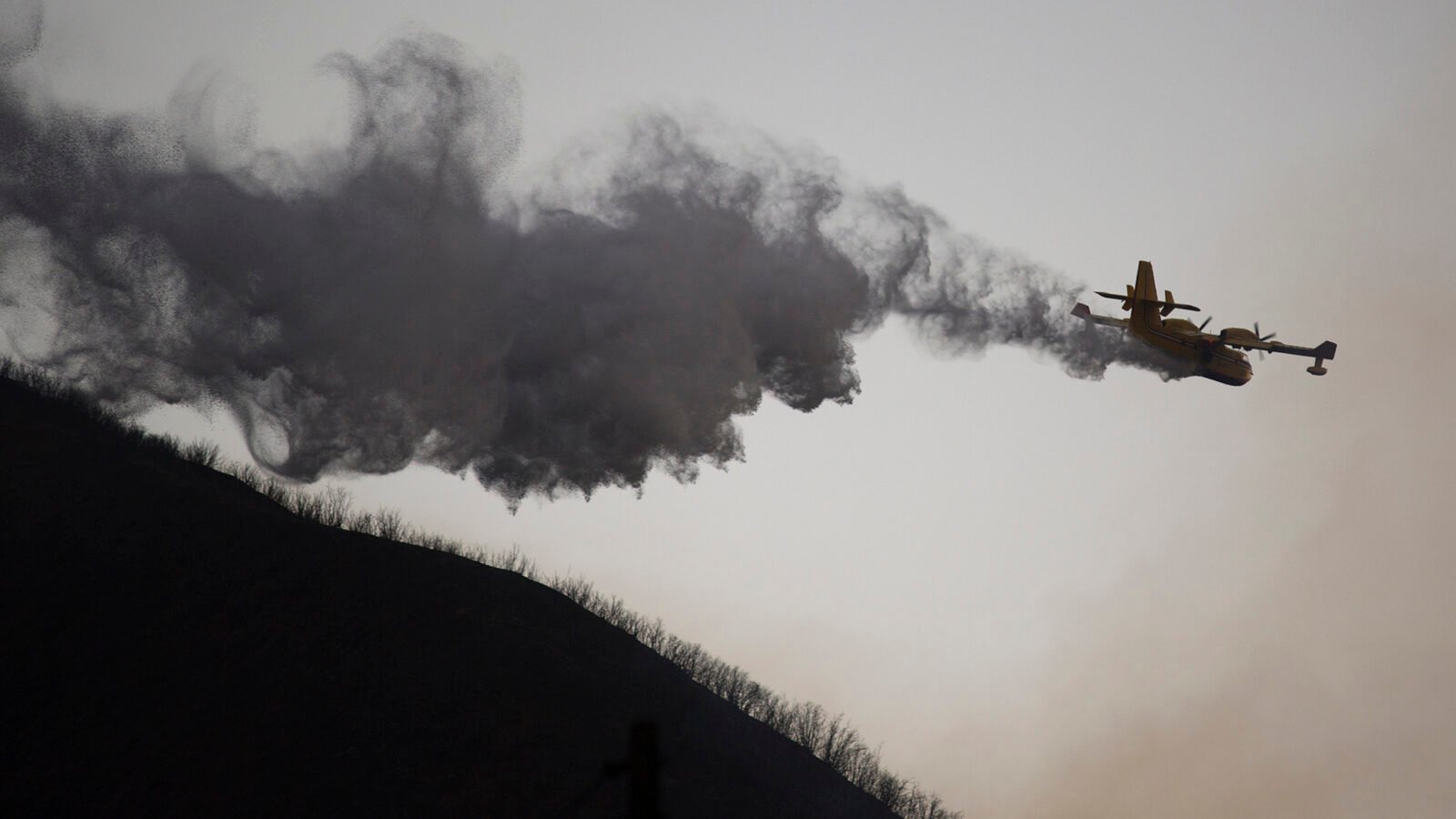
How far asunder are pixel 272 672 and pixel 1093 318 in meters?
43.8

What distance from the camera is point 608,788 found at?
2510 inches

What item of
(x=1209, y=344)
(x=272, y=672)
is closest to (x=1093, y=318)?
(x=1209, y=344)

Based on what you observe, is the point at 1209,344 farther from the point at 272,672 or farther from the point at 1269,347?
the point at 272,672

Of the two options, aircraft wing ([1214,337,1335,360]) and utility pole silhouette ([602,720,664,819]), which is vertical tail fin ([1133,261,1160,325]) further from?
utility pole silhouette ([602,720,664,819])

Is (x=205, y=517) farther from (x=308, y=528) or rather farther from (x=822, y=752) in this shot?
(x=822, y=752)

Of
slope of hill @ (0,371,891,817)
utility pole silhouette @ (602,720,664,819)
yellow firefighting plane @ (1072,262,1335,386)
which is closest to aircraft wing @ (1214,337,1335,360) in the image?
yellow firefighting plane @ (1072,262,1335,386)

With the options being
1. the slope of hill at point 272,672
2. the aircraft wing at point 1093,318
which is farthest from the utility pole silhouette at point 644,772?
the aircraft wing at point 1093,318

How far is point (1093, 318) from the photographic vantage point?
64.8 metres

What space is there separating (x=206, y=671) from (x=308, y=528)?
18972mm

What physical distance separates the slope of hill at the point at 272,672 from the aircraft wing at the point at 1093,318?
29603mm

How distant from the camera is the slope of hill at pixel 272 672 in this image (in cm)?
5581

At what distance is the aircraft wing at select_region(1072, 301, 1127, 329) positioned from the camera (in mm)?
63531

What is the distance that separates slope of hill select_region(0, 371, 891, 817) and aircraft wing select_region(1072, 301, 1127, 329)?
2960 centimetres

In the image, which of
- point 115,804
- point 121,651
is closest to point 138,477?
point 121,651
